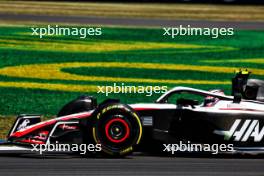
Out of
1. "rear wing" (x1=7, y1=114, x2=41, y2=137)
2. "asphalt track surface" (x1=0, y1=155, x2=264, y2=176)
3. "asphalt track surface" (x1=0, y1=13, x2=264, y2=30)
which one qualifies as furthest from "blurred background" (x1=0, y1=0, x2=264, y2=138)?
"asphalt track surface" (x1=0, y1=155, x2=264, y2=176)

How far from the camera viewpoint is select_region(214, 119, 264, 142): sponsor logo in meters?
10.4

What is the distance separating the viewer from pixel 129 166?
9.64 meters

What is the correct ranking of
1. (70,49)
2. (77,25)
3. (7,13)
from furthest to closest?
(7,13)
(77,25)
(70,49)

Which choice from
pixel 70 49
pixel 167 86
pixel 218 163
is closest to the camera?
pixel 218 163

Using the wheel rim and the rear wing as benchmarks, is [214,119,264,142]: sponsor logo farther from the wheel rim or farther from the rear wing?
the rear wing

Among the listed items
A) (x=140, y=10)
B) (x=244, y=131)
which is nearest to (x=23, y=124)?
(x=244, y=131)

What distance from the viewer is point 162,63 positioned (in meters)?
21.5

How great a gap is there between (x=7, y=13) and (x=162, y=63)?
12186 mm

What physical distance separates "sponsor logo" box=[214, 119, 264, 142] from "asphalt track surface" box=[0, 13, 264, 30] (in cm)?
1903

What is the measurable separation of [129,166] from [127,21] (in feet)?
69.9

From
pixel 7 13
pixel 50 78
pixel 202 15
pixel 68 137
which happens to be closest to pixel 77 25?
pixel 7 13

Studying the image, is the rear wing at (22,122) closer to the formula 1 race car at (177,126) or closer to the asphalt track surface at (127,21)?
the formula 1 race car at (177,126)

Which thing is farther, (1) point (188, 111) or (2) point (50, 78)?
(2) point (50, 78)

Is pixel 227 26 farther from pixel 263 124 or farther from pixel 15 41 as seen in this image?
pixel 263 124
